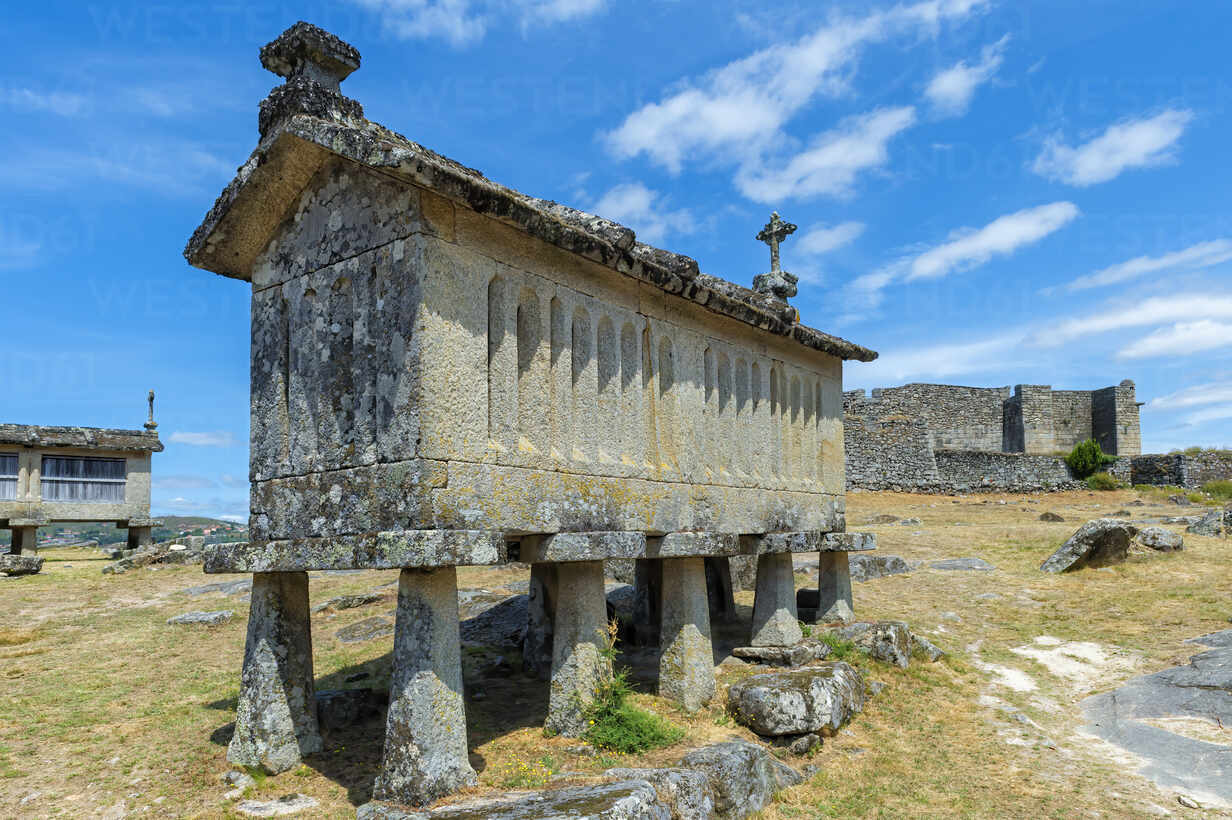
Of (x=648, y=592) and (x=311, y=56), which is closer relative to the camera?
(x=311, y=56)

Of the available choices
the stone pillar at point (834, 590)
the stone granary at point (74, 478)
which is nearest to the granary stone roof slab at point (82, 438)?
the stone granary at point (74, 478)

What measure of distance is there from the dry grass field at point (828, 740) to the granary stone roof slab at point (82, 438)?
7.55m

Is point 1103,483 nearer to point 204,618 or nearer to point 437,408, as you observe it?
point 204,618

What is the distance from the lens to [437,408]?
655 centimetres

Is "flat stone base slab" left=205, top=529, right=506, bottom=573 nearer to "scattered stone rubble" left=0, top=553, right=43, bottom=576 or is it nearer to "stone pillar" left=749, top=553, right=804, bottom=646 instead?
"stone pillar" left=749, top=553, right=804, bottom=646

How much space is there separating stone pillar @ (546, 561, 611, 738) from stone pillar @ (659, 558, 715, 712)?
134 centimetres

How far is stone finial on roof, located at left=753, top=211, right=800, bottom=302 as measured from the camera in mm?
13719

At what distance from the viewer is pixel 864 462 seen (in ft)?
123

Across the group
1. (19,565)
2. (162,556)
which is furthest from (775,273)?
(19,565)

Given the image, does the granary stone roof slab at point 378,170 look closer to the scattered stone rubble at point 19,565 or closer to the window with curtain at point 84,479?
the scattered stone rubble at point 19,565

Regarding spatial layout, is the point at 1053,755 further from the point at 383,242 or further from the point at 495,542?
the point at 383,242

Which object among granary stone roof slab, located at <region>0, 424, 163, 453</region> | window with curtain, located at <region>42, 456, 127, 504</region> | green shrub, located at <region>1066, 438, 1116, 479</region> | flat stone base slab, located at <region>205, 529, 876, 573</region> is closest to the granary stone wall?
flat stone base slab, located at <region>205, 529, 876, 573</region>

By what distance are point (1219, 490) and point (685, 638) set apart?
32053mm

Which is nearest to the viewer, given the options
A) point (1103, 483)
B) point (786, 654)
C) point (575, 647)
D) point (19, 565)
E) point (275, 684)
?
point (275, 684)
